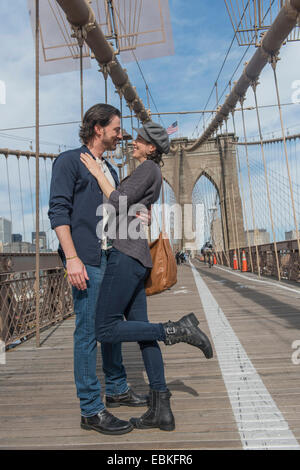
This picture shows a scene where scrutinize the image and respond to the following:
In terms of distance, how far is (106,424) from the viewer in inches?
60.5

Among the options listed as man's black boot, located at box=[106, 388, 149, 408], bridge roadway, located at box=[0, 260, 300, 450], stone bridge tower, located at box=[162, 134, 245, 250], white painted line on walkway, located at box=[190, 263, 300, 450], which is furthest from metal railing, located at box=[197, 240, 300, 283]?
stone bridge tower, located at box=[162, 134, 245, 250]

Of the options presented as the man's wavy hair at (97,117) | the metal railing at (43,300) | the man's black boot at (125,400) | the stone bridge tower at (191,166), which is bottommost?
the man's black boot at (125,400)

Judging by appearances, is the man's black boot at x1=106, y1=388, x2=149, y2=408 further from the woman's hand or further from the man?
the woman's hand

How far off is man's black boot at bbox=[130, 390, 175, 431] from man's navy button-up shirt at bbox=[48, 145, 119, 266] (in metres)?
0.62

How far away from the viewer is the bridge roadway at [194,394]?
1.46m

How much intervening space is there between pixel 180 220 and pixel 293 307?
1101 inches

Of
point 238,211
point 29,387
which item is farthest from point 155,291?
point 238,211

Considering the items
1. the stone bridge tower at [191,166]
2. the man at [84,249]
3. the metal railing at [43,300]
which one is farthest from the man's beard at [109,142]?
the stone bridge tower at [191,166]

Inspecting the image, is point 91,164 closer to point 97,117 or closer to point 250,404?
point 97,117

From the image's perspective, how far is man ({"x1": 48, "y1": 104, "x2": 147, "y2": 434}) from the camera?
154cm

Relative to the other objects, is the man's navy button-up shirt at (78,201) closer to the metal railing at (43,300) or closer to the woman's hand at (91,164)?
the woman's hand at (91,164)

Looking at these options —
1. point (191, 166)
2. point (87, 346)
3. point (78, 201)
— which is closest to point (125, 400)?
point (87, 346)

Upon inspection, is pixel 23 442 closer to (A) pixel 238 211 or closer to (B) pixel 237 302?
(B) pixel 237 302

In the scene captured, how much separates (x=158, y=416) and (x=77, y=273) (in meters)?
0.67
